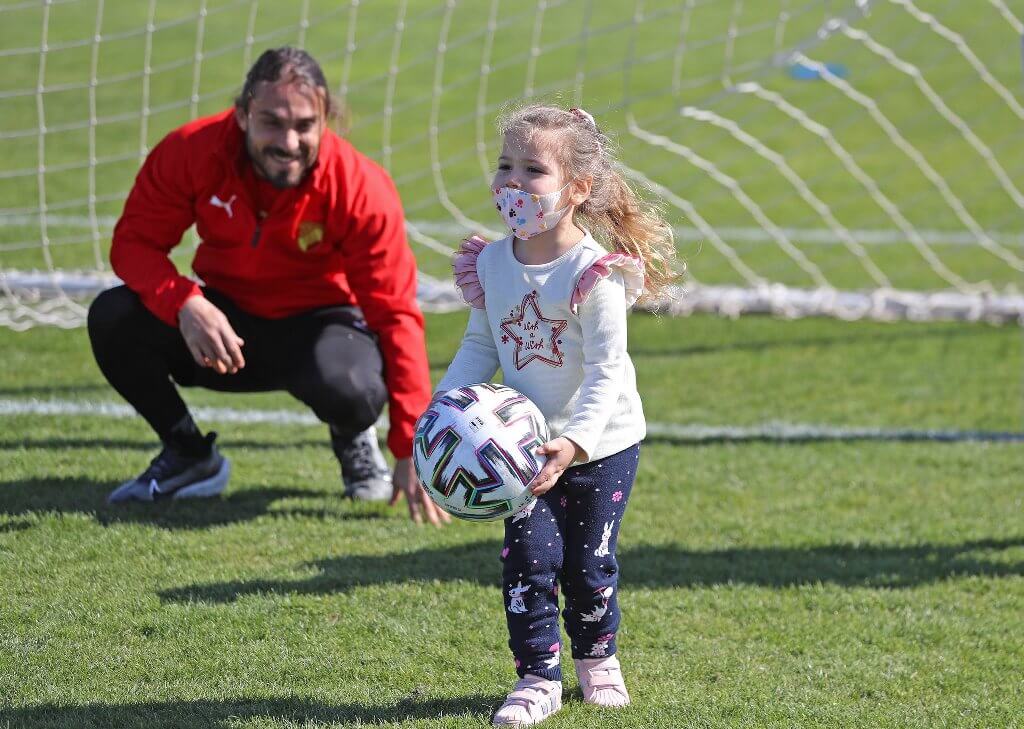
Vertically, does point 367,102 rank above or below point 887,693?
below

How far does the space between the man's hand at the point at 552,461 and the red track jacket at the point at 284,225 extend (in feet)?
4.42

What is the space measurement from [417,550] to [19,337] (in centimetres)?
306

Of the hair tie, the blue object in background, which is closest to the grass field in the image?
the hair tie

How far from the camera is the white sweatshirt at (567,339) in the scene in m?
2.97

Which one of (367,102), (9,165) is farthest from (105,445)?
(367,102)

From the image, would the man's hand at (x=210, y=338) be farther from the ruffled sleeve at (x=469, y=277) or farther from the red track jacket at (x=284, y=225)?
the ruffled sleeve at (x=469, y=277)

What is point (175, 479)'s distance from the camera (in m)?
4.46

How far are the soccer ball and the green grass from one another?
1.66 feet

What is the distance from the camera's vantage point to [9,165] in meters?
9.55

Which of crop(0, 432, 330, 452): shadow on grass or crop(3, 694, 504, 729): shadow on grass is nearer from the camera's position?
crop(3, 694, 504, 729): shadow on grass

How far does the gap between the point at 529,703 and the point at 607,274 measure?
0.94m

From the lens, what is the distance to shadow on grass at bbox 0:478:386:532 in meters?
4.28

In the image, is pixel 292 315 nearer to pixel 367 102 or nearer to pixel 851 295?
pixel 851 295

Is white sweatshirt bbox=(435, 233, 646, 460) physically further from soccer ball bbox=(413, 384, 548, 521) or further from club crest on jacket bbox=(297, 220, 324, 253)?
club crest on jacket bbox=(297, 220, 324, 253)
